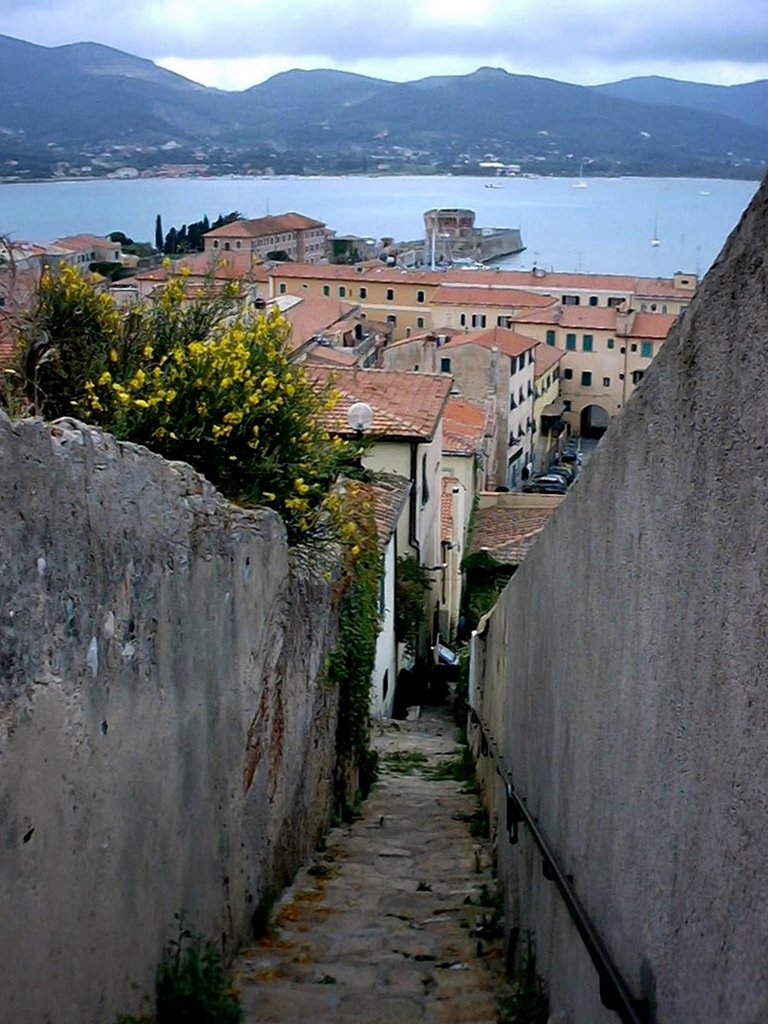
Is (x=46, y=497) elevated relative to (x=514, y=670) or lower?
elevated

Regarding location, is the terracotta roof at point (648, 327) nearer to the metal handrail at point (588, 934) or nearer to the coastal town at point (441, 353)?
the coastal town at point (441, 353)

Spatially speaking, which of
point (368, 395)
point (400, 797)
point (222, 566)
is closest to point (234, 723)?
point (222, 566)

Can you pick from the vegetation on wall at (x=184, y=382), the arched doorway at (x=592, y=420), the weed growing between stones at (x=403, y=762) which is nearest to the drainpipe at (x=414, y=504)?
the weed growing between stones at (x=403, y=762)

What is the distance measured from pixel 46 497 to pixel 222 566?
248cm

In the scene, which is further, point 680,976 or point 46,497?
point 46,497

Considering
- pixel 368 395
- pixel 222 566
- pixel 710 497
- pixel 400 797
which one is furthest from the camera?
pixel 368 395

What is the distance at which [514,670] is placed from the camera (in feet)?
28.8

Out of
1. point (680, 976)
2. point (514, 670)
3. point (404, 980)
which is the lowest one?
point (404, 980)

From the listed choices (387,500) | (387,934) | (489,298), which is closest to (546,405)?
(489,298)

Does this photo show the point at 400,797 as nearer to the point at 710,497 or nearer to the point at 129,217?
the point at 710,497

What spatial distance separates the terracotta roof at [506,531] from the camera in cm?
2747

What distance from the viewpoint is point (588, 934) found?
4.48m

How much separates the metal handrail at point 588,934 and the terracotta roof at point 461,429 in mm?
20462

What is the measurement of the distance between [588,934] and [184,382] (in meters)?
4.75
